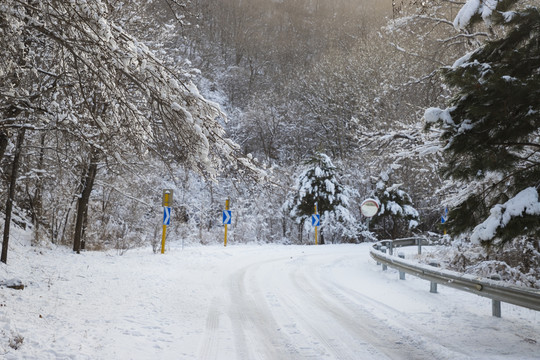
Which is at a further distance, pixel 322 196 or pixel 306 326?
pixel 322 196

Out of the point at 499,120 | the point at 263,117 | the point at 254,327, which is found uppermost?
the point at 263,117

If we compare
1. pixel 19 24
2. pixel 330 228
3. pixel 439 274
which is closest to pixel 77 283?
pixel 19 24

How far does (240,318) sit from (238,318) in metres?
0.03

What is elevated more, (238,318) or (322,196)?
(322,196)

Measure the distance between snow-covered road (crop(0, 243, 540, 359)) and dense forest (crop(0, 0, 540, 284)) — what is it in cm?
148

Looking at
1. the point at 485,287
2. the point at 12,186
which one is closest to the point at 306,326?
the point at 485,287

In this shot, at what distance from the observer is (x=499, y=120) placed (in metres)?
4.91

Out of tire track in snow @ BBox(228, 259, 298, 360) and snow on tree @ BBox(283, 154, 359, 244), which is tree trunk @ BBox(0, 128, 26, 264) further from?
snow on tree @ BBox(283, 154, 359, 244)

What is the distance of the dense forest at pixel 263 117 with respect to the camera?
444 centimetres

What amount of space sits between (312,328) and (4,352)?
362cm

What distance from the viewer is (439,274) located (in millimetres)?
7508

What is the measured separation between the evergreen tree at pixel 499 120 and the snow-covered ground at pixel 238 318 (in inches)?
63.9

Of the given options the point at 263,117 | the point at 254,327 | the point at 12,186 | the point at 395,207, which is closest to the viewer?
the point at 254,327

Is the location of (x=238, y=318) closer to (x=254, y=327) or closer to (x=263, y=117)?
(x=254, y=327)
